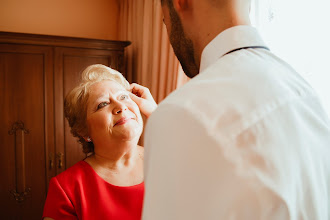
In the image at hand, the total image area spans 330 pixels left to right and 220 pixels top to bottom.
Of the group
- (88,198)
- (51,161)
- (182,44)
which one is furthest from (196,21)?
(51,161)

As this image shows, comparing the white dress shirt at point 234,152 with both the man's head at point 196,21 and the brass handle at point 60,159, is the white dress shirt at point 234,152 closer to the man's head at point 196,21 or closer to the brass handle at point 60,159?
the man's head at point 196,21

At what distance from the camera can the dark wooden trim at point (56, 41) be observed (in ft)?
8.70

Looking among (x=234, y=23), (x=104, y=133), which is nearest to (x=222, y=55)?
(x=234, y=23)

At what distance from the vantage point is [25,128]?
2.77m

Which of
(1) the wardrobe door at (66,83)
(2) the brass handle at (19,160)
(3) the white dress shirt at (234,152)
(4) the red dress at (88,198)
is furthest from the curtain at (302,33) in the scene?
(2) the brass handle at (19,160)

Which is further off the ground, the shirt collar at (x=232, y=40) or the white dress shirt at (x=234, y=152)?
the shirt collar at (x=232, y=40)

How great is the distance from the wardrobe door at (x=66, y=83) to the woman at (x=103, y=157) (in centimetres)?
142

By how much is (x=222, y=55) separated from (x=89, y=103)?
983 millimetres

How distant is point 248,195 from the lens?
1.51 feet

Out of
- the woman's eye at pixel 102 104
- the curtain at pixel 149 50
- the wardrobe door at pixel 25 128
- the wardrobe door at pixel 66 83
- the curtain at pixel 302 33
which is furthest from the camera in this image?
the wardrobe door at pixel 66 83

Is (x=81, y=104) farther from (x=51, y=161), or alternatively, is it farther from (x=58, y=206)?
(x=51, y=161)

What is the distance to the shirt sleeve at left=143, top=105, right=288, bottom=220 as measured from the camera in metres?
0.46

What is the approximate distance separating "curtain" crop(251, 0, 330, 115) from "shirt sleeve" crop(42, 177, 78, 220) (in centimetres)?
122

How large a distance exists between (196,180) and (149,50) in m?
2.66
